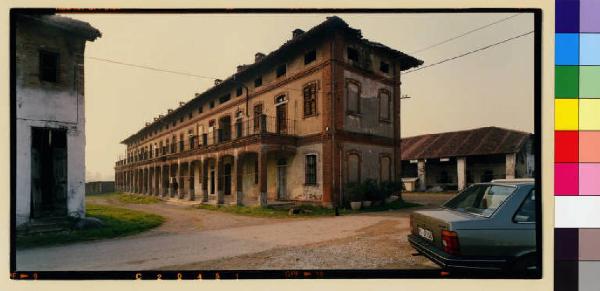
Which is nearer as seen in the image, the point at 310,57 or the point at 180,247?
the point at 180,247

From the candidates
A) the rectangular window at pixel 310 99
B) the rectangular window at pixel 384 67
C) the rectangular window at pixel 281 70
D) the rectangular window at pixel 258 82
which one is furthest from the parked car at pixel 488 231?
the rectangular window at pixel 258 82

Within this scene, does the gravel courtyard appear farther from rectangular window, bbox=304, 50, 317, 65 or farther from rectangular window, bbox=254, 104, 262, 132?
rectangular window, bbox=254, 104, 262, 132

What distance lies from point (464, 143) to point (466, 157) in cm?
37

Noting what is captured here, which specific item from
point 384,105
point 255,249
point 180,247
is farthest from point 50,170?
point 384,105

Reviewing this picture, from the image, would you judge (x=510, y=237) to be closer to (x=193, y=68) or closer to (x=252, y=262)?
(x=252, y=262)

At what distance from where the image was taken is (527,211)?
3.82m

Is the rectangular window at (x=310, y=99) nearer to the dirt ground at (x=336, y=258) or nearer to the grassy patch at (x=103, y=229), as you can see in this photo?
the dirt ground at (x=336, y=258)

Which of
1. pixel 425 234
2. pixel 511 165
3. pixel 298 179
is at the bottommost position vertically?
pixel 425 234

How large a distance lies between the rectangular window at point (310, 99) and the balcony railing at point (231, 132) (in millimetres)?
1008

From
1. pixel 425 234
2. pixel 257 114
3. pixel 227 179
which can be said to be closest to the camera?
pixel 425 234

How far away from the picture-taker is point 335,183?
26.2ft

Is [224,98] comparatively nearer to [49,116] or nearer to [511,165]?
[49,116]

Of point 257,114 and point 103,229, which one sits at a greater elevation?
point 257,114
